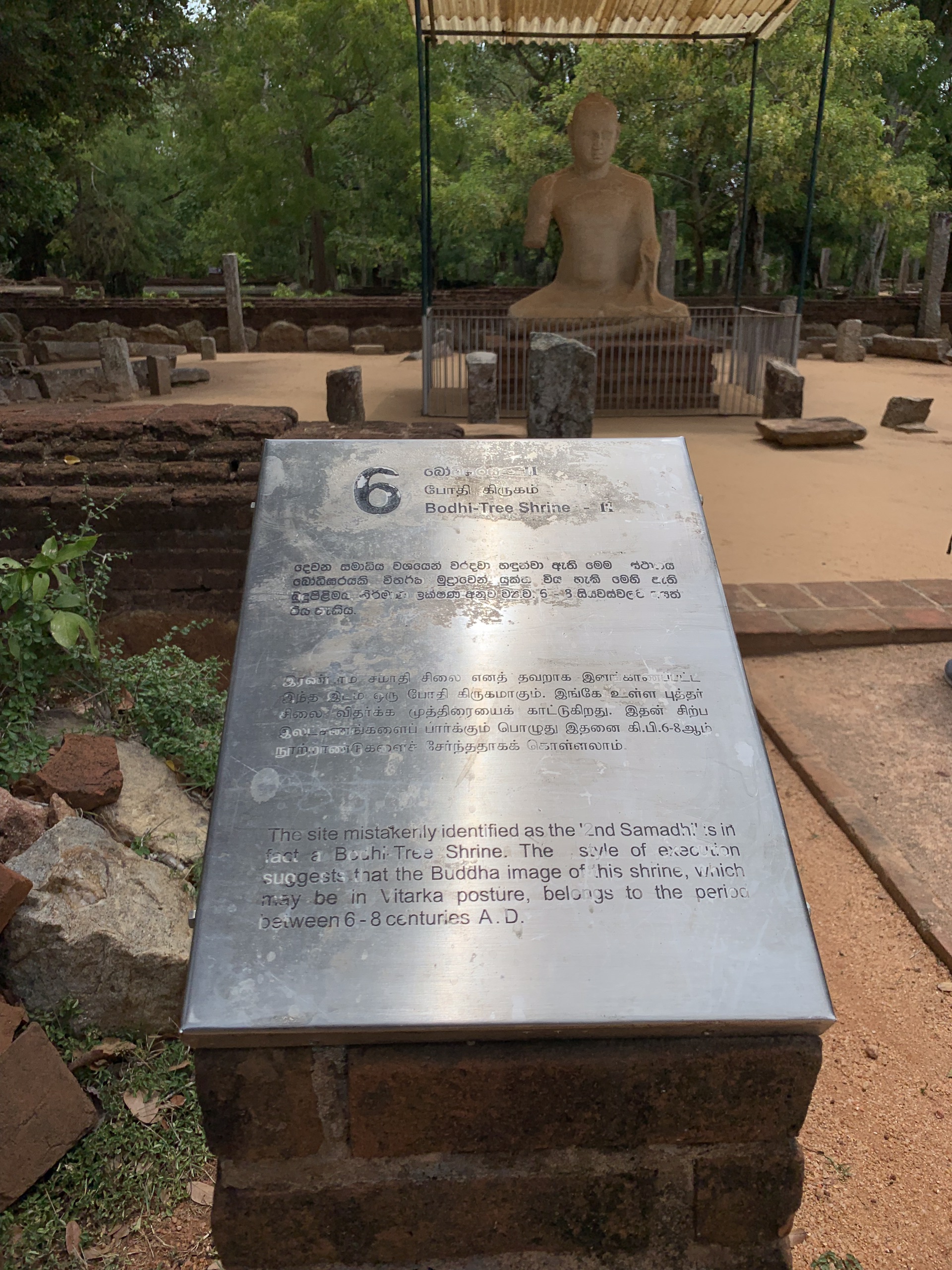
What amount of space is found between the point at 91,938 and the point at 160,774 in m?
0.78

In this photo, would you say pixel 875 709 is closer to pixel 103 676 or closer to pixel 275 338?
pixel 103 676

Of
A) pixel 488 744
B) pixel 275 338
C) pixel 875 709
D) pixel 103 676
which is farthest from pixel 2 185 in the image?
pixel 488 744

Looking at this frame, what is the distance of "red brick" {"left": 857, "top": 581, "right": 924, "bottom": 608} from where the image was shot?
4.86 metres

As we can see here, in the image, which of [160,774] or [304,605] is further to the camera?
[160,774]

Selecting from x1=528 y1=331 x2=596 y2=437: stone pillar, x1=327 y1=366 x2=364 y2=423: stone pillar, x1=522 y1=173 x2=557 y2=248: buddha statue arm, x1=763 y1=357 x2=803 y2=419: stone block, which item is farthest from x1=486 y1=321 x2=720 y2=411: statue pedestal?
x1=528 y1=331 x2=596 y2=437: stone pillar

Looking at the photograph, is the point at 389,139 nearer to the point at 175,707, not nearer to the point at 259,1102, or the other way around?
the point at 175,707

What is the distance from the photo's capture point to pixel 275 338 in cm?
1767

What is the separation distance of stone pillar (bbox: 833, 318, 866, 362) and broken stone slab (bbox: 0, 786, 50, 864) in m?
15.5

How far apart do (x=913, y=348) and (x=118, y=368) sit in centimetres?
1219

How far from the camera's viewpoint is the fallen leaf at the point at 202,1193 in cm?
202

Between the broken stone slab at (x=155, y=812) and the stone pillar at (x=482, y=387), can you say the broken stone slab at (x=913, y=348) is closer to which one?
the stone pillar at (x=482, y=387)

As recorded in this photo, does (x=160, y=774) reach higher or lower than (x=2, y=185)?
lower

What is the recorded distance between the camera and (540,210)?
10656 mm

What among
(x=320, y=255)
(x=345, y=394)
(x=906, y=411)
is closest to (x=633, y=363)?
(x=906, y=411)
